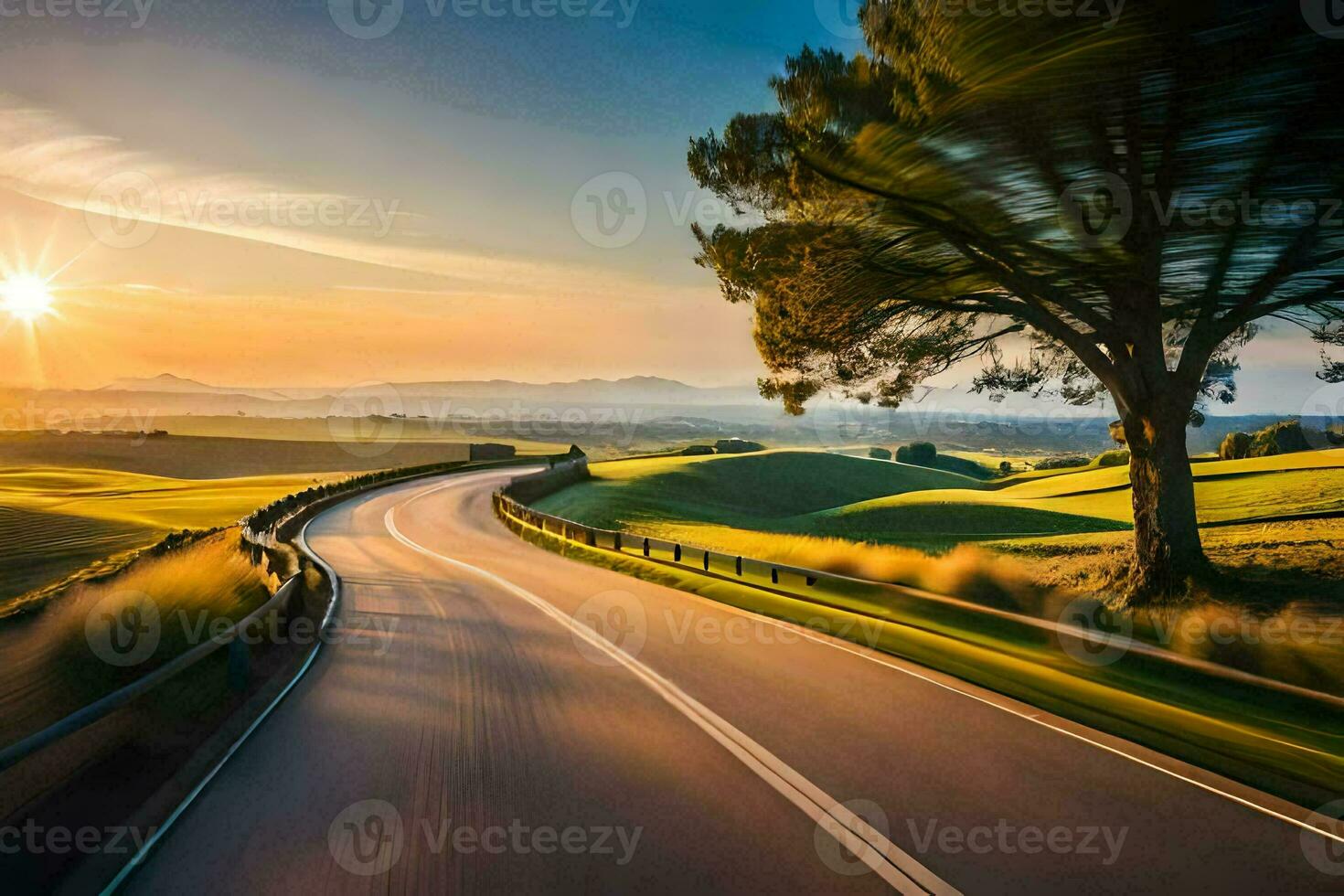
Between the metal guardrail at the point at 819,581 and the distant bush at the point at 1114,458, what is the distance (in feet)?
163

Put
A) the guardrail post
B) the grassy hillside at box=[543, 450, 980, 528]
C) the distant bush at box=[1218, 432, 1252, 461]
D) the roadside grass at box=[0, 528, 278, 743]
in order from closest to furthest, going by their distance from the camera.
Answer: the roadside grass at box=[0, 528, 278, 743] < the guardrail post < the grassy hillside at box=[543, 450, 980, 528] < the distant bush at box=[1218, 432, 1252, 461]

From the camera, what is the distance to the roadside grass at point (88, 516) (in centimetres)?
2786

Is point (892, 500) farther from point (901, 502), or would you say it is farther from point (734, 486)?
point (734, 486)

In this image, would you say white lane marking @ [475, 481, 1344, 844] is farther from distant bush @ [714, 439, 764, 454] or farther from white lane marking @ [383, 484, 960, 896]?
distant bush @ [714, 439, 764, 454]

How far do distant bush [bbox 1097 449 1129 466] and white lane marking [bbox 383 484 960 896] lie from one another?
63.0 m

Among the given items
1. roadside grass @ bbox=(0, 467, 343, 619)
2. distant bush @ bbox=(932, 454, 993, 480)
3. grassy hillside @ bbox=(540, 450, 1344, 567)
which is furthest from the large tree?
distant bush @ bbox=(932, 454, 993, 480)

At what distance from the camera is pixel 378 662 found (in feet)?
33.7

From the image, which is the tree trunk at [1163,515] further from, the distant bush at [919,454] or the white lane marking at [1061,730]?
the distant bush at [919,454]

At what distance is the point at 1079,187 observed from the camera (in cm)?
1293

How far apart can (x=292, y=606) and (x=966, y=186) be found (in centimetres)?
1298

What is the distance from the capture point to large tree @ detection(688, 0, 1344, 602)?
10.6 m

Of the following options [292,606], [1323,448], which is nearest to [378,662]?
[292,606]

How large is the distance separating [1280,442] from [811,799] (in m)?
Answer: 56.1

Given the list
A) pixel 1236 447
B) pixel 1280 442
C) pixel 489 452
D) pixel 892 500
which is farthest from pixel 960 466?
pixel 489 452
